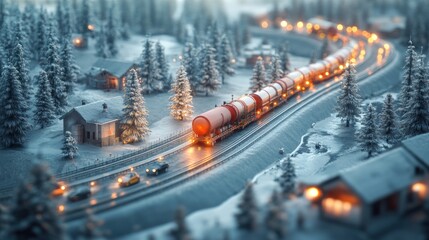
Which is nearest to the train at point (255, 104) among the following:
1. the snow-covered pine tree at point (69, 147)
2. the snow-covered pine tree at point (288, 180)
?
the snow-covered pine tree at point (69, 147)

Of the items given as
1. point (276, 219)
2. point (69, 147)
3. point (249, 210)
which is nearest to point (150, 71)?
point (69, 147)

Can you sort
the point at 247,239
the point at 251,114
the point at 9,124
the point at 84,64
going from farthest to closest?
the point at 84,64 → the point at 251,114 → the point at 9,124 → the point at 247,239

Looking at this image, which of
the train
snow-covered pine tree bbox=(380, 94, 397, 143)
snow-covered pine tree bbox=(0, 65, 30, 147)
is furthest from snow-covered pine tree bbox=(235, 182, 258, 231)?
snow-covered pine tree bbox=(0, 65, 30, 147)

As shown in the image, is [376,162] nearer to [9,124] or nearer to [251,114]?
[251,114]

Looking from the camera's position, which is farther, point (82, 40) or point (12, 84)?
point (82, 40)

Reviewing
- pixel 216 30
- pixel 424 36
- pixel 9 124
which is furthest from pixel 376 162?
pixel 424 36

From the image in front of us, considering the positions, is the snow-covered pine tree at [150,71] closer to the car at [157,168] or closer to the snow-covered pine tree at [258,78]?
the snow-covered pine tree at [258,78]

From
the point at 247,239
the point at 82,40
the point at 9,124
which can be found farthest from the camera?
the point at 82,40

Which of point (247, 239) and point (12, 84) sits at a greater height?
point (12, 84)
